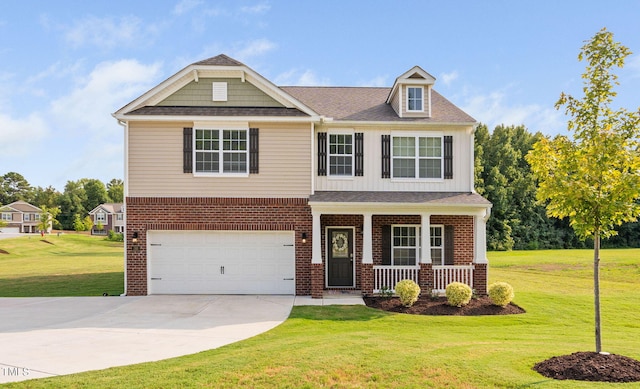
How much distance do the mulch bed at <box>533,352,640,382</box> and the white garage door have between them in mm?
9397

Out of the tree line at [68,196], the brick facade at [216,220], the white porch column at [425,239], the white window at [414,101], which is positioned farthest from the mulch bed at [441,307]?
the tree line at [68,196]

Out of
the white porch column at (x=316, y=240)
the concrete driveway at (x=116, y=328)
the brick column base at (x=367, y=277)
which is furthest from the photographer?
the brick column base at (x=367, y=277)

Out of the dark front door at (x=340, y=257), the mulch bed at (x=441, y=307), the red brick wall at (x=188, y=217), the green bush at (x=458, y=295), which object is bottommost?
the mulch bed at (x=441, y=307)

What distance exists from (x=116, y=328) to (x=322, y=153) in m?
8.45

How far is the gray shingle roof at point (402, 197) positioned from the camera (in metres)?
15.2

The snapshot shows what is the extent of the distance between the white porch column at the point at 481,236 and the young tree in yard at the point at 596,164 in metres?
7.16

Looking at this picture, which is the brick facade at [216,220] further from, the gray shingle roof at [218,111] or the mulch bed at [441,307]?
the gray shingle roof at [218,111]

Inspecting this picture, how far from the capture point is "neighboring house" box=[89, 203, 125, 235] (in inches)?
3051

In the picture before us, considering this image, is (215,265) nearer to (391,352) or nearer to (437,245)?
(437,245)

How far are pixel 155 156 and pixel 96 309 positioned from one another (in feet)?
16.7

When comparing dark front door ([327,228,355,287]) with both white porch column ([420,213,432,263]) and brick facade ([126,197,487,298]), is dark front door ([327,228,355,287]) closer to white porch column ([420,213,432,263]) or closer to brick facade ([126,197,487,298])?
brick facade ([126,197,487,298])

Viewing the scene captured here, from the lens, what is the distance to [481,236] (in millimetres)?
15383

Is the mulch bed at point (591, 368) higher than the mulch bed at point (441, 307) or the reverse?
higher

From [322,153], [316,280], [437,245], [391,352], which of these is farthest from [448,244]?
[391,352]
